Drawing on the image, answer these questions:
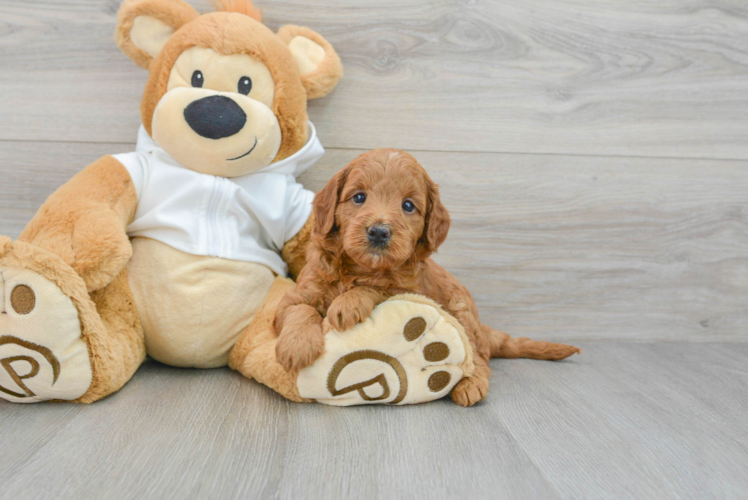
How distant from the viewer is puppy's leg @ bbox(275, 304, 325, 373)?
1052 millimetres

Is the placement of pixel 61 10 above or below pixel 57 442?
above

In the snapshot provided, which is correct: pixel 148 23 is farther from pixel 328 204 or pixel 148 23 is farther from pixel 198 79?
pixel 328 204

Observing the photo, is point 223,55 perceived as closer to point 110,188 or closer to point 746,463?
point 110,188

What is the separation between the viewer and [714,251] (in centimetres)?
175

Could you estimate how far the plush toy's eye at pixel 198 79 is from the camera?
49.6 inches

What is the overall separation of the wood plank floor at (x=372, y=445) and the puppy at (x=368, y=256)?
5.3 inches

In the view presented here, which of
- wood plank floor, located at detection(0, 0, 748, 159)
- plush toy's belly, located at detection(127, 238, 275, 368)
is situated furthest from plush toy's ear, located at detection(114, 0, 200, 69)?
plush toy's belly, located at detection(127, 238, 275, 368)

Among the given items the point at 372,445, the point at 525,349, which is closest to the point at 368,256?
the point at 372,445

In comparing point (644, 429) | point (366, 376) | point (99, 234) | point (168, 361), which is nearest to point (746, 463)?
point (644, 429)

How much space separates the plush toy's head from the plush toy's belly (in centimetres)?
24

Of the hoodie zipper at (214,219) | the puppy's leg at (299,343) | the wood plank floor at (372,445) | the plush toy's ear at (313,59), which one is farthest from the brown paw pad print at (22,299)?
the plush toy's ear at (313,59)

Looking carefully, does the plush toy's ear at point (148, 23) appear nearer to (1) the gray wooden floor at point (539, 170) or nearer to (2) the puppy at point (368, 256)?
(1) the gray wooden floor at point (539, 170)

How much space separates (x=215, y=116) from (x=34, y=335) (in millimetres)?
589

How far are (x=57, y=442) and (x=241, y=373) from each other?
0.44 m
